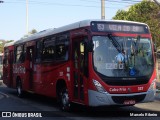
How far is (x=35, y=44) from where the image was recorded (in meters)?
16.8

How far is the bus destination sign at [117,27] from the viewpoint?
11633 millimetres

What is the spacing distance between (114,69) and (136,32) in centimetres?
166

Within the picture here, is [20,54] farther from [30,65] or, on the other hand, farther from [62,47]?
[62,47]

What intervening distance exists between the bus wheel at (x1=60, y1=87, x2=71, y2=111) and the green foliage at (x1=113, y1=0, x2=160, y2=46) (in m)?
22.4

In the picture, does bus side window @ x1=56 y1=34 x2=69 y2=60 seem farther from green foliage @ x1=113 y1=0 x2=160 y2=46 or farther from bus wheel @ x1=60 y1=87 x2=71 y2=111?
green foliage @ x1=113 y1=0 x2=160 y2=46

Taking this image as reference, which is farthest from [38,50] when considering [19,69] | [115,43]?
[115,43]

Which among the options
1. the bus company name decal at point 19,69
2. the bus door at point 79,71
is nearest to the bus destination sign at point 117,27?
the bus door at point 79,71

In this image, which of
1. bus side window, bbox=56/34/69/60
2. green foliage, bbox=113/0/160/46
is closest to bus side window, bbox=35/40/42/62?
bus side window, bbox=56/34/69/60

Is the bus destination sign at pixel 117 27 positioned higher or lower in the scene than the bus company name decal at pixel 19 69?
higher

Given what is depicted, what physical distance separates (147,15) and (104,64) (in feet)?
85.7

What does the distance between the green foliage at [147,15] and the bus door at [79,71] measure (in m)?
23.1

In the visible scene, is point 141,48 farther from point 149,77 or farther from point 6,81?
point 6,81

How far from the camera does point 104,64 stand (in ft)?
37.1

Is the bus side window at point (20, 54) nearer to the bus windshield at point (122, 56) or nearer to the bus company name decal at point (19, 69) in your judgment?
the bus company name decal at point (19, 69)
